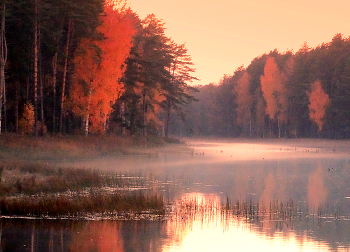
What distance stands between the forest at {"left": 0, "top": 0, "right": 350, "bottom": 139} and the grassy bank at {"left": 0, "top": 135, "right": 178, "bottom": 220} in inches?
105

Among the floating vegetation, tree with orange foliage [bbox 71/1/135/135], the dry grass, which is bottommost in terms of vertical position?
the floating vegetation

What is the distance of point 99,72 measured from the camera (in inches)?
1604

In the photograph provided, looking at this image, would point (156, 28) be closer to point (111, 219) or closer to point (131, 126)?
point (131, 126)

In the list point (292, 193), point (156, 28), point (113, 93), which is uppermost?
point (156, 28)

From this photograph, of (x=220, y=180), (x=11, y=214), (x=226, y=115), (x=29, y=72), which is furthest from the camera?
(x=226, y=115)

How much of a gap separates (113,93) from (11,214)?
27530mm

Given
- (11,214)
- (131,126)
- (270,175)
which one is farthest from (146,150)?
(11,214)

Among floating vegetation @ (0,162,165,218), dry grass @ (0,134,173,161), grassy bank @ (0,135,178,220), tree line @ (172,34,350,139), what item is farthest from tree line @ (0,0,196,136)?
tree line @ (172,34,350,139)

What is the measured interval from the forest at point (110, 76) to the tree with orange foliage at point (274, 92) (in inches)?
6.6

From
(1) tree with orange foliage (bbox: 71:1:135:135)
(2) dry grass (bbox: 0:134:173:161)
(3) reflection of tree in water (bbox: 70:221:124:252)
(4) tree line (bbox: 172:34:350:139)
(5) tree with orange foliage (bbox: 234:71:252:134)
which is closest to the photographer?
(3) reflection of tree in water (bbox: 70:221:124:252)

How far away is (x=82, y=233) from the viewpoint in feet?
41.2

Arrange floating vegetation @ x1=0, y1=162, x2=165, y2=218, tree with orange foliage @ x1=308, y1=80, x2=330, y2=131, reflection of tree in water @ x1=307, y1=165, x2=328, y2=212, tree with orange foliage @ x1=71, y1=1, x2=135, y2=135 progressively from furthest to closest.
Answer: tree with orange foliage @ x1=308, y1=80, x2=330, y2=131 → tree with orange foliage @ x1=71, y1=1, x2=135, y2=135 → reflection of tree in water @ x1=307, y1=165, x2=328, y2=212 → floating vegetation @ x1=0, y1=162, x2=165, y2=218

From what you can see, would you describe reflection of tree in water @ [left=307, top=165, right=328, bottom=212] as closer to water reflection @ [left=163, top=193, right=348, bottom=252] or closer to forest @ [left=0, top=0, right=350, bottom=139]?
water reflection @ [left=163, top=193, right=348, bottom=252]

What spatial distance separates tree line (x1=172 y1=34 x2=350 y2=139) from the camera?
8175cm
